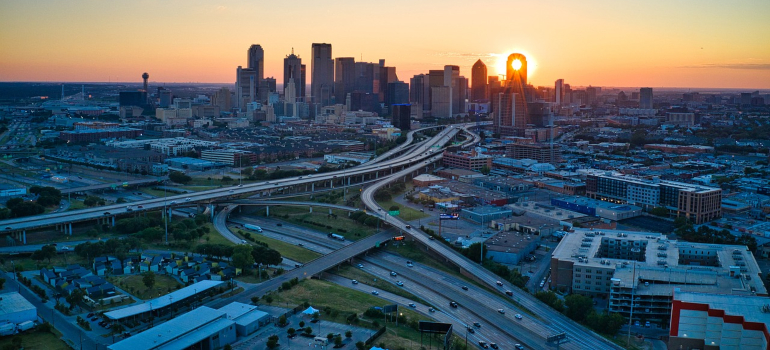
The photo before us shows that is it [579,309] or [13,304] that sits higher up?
[13,304]

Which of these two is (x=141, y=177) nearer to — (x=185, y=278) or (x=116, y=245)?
(x=116, y=245)

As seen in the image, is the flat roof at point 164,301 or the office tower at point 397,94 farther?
the office tower at point 397,94

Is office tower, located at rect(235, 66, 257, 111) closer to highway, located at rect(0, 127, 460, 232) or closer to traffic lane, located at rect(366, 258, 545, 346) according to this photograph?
highway, located at rect(0, 127, 460, 232)

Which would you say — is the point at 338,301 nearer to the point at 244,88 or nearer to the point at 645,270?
the point at 645,270

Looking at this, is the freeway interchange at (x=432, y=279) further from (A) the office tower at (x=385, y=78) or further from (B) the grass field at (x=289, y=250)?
(A) the office tower at (x=385, y=78)

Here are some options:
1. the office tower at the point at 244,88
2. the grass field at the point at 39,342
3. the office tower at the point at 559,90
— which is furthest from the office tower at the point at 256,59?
the grass field at the point at 39,342

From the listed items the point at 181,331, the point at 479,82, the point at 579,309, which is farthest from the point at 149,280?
the point at 479,82
